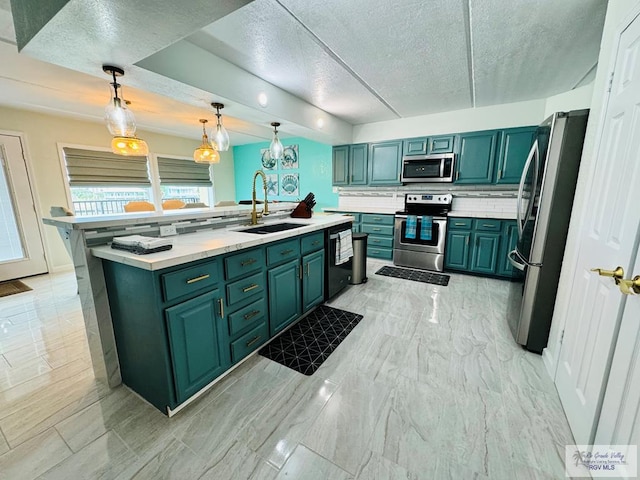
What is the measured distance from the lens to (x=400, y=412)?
4.84ft

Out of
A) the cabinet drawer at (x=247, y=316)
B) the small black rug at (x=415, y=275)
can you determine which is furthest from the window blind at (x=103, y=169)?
the small black rug at (x=415, y=275)

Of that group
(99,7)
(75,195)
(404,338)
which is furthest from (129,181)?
(404,338)

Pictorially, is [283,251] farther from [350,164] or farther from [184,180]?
[184,180]

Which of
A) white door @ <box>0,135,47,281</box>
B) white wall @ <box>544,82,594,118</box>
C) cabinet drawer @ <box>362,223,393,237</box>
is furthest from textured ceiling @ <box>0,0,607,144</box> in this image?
cabinet drawer @ <box>362,223,393,237</box>

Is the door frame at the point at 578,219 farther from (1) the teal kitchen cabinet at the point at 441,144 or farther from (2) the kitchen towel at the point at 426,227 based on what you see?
(1) the teal kitchen cabinet at the point at 441,144

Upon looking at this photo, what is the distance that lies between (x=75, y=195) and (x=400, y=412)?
5688mm

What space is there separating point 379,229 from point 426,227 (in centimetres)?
82

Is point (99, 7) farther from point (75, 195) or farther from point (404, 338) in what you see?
point (75, 195)

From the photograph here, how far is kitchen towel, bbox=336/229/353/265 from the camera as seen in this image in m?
2.82

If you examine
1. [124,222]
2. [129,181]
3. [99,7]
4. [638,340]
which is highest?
[99,7]

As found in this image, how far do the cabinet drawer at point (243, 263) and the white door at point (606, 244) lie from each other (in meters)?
1.86

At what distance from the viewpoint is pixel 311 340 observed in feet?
7.13

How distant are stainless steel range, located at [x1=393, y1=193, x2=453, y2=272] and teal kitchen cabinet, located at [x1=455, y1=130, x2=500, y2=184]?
379mm

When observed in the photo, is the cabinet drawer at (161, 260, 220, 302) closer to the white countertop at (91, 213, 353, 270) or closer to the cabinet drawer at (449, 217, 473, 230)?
the white countertop at (91, 213, 353, 270)
